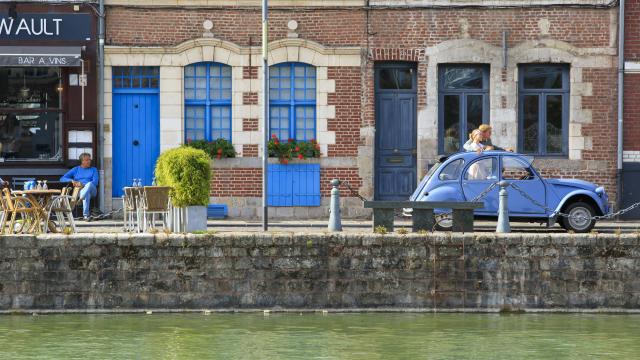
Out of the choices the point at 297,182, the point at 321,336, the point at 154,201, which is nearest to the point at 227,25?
the point at 297,182

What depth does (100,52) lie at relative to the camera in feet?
85.6

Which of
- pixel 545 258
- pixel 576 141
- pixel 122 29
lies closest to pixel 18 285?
pixel 545 258

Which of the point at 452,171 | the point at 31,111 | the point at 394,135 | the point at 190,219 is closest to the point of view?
the point at 190,219

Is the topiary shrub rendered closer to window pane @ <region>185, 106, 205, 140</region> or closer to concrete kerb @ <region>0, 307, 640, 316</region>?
concrete kerb @ <region>0, 307, 640, 316</region>

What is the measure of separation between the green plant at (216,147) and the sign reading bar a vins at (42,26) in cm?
263

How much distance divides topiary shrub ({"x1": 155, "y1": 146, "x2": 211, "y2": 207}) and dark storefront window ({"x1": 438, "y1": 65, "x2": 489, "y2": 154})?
7424 mm

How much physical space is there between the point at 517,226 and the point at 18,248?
8562mm

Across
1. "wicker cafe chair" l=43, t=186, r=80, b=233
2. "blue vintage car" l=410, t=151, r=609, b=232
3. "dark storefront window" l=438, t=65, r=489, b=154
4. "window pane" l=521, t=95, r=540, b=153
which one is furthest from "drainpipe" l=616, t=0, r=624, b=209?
"wicker cafe chair" l=43, t=186, r=80, b=233

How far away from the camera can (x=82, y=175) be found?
25.5 meters

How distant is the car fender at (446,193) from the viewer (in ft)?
72.0

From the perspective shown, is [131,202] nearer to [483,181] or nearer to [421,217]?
[421,217]

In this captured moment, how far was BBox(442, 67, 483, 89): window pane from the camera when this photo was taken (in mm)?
26750

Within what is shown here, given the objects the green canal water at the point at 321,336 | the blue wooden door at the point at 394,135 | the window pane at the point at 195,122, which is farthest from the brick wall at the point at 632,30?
the green canal water at the point at 321,336

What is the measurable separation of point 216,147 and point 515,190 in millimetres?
6338
